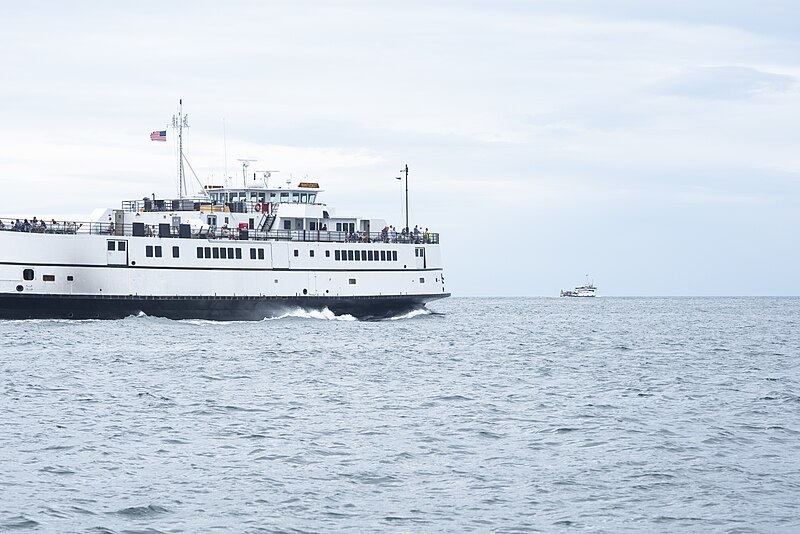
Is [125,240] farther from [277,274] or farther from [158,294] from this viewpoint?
[277,274]

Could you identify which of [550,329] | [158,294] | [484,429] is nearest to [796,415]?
[484,429]

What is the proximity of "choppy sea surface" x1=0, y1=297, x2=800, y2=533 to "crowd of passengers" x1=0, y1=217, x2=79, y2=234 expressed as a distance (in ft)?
38.5

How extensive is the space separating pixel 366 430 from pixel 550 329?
52.7 metres

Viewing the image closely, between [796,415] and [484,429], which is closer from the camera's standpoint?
[484,429]

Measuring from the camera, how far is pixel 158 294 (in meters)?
58.1

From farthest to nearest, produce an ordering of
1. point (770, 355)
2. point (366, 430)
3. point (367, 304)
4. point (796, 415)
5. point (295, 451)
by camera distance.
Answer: point (367, 304) → point (770, 355) → point (796, 415) → point (366, 430) → point (295, 451)

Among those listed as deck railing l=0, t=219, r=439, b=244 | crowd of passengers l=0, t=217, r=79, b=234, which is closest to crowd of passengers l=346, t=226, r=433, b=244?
deck railing l=0, t=219, r=439, b=244

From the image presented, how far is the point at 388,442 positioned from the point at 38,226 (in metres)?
37.2

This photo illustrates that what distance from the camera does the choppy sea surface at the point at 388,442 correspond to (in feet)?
56.7

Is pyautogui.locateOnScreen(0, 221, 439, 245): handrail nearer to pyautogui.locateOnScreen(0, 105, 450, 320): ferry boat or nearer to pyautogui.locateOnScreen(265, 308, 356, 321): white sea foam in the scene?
pyautogui.locateOnScreen(0, 105, 450, 320): ferry boat

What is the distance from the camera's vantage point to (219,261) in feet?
200

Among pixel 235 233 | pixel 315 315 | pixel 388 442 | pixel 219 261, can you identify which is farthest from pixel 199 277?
pixel 388 442

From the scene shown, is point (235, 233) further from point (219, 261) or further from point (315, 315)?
point (315, 315)

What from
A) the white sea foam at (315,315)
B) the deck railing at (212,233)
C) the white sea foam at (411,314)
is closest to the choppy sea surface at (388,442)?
Result: the deck railing at (212,233)
